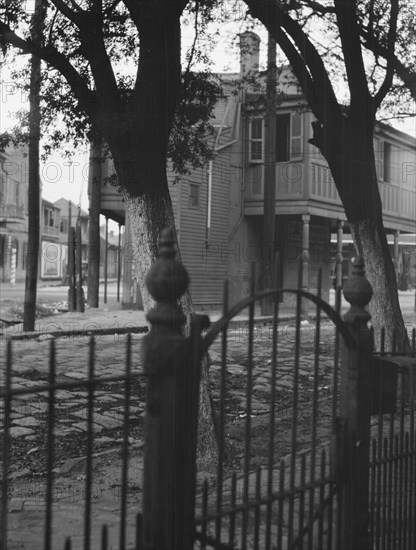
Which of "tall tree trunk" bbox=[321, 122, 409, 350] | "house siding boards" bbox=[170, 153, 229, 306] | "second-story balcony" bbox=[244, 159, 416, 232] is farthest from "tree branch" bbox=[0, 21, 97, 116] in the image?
"second-story balcony" bbox=[244, 159, 416, 232]

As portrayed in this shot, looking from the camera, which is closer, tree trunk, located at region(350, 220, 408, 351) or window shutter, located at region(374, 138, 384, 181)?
tree trunk, located at region(350, 220, 408, 351)

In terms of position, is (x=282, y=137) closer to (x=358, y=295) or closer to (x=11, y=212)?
(x=358, y=295)

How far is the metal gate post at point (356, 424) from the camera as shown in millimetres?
2992

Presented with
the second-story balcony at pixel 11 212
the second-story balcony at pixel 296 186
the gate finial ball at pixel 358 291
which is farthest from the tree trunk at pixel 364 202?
the second-story balcony at pixel 11 212

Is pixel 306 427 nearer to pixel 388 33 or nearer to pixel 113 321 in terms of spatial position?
pixel 388 33

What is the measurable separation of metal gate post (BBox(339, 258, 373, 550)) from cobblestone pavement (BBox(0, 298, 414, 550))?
1.17 m

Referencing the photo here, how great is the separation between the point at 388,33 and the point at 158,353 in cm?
999

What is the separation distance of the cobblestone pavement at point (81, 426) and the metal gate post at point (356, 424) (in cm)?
117

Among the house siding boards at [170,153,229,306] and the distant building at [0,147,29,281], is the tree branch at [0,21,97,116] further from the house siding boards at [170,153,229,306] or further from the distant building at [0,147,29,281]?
the distant building at [0,147,29,281]

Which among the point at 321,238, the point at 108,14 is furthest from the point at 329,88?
the point at 321,238

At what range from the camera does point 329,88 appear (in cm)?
952

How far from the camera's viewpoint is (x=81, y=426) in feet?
22.4

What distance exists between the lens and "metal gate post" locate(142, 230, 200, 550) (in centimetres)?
217

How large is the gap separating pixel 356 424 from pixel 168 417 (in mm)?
1180
